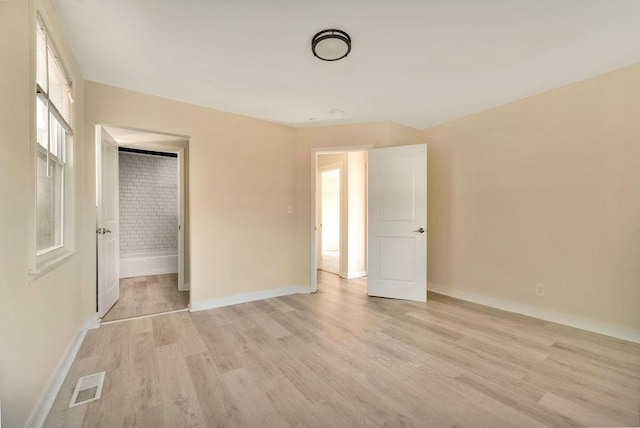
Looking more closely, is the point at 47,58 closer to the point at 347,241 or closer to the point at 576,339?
the point at 347,241

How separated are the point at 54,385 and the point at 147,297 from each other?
2.12 m

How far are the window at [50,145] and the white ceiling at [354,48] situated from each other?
0.31 metres

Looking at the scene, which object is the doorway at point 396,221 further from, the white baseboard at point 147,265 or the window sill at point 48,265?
the white baseboard at point 147,265

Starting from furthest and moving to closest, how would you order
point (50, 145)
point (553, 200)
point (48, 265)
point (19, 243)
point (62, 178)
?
point (553, 200), point (62, 178), point (50, 145), point (48, 265), point (19, 243)

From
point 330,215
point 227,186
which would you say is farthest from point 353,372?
point 330,215

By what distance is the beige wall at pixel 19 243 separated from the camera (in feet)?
3.87

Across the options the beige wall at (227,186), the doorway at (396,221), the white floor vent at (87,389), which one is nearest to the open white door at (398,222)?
the doorway at (396,221)

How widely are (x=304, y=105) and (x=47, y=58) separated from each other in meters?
2.16

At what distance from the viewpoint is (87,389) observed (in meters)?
1.76

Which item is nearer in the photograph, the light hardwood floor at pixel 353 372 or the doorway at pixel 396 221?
the light hardwood floor at pixel 353 372

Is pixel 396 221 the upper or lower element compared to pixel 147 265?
upper

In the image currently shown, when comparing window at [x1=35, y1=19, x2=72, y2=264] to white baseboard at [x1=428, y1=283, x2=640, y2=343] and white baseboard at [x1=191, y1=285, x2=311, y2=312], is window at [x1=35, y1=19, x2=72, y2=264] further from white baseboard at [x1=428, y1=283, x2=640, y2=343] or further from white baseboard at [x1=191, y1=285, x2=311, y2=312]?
white baseboard at [x1=428, y1=283, x2=640, y2=343]

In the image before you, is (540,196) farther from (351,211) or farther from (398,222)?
(351,211)

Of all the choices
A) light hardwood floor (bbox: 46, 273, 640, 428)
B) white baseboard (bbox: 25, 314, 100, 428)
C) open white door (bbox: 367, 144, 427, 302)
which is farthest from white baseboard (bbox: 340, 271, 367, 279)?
white baseboard (bbox: 25, 314, 100, 428)
